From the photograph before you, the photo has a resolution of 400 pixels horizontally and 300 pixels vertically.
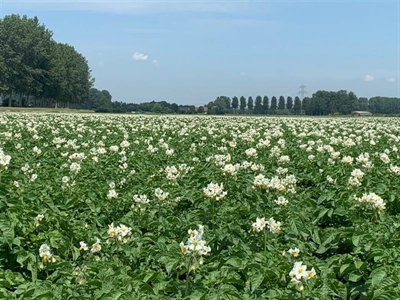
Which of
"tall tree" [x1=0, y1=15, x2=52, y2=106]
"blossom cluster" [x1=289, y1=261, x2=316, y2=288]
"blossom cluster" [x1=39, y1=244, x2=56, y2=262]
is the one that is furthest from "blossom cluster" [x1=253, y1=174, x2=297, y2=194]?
"tall tree" [x1=0, y1=15, x2=52, y2=106]

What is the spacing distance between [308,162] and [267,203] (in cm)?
409

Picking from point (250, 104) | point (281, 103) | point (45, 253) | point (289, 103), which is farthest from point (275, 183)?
point (281, 103)

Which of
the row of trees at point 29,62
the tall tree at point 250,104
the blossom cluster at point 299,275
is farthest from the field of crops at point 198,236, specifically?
the tall tree at point 250,104

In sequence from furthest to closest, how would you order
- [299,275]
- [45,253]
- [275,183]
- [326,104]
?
1. [326,104]
2. [275,183]
3. [45,253]
4. [299,275]

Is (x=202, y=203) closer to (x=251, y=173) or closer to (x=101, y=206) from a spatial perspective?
(x=101, y=206)

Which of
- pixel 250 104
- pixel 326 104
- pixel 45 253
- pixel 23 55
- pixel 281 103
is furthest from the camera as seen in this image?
pixel 281 103

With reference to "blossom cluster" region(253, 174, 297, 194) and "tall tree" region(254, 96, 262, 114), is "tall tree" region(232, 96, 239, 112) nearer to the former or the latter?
"tall tree" region(254, 96, 262, 114)

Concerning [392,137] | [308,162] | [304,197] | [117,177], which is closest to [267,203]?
[304,197]

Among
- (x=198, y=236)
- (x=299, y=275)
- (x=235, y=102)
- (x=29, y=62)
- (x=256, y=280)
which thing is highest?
(x=29, y=62)

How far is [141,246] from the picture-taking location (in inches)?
198

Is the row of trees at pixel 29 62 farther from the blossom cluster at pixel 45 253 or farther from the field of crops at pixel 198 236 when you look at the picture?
the blossom cluster at pixel 45 253

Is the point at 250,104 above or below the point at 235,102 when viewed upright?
below

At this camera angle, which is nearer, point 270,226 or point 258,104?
point 270,226

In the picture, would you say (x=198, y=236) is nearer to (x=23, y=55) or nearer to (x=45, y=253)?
(x=45, y=253)
